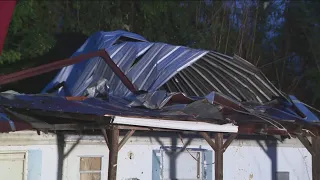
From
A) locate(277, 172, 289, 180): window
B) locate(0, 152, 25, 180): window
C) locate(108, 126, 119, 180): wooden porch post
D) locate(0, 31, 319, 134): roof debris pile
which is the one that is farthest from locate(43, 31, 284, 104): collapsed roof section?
locate(108, 126, 119, 180): wooden porch post

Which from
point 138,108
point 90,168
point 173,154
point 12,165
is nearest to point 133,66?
point 173,154

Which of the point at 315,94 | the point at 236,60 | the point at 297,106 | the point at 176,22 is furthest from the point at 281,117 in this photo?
the point at 176,22

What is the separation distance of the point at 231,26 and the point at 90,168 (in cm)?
1189

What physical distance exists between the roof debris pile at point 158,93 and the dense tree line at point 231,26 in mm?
5638

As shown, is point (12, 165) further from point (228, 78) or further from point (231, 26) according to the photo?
point (231, 26)

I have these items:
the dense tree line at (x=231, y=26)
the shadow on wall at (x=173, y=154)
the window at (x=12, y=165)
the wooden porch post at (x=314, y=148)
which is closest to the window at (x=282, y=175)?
the wooden porch post at (x=314, y=148)

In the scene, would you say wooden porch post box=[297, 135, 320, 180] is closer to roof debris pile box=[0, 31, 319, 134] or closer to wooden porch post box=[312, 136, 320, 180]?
wooden porch post box=[312, 136, 320, 180]

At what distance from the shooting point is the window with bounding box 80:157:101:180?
33.8 ft

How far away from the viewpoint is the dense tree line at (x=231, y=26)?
18.8m

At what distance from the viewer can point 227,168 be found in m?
12.0

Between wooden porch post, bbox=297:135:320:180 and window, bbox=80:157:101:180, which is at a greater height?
wooden porch post, bbox=297:135:320:180

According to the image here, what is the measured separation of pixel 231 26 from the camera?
2077 centimetres

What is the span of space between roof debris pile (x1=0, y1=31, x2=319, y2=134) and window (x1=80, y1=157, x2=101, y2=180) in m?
1.25

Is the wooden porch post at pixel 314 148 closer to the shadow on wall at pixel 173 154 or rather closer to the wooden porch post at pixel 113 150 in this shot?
the shadow on wall at pixel 173 154
